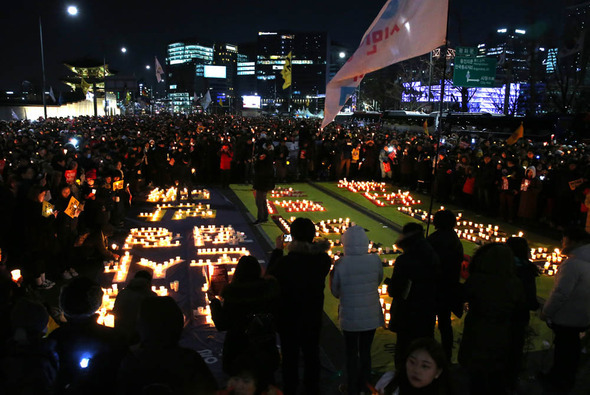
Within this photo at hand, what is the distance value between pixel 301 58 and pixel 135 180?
17400 cm

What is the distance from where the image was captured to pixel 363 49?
760 cm

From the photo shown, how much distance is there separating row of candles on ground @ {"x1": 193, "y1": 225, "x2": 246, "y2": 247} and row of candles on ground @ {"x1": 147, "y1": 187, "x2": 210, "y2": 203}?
12.7 ft

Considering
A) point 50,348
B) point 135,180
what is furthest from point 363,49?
point 135,180

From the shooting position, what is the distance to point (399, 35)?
691cm

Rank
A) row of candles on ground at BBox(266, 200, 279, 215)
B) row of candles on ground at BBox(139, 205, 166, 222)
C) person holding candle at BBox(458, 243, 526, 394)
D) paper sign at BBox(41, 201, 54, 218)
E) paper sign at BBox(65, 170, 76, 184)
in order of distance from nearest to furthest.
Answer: person holding candle at BBox(458, 243, 526, 394) < paper sign at BBox(41, 201, 54, 218) < paper sign at BBox(65, 170, 76, 184) < row of candles on ground at BBox(139, 205, 166, 222) < row of candles on ground at BBox(266, 200, 279, 215)

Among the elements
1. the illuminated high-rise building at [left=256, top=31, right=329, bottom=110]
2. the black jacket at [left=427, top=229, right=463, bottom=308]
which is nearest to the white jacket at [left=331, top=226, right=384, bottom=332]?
the black jacket at [left=427, top=229, right=463, bottom=308]

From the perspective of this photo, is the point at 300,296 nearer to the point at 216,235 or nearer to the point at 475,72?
the point at 216,235

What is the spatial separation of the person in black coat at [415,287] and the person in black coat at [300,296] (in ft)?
2.34

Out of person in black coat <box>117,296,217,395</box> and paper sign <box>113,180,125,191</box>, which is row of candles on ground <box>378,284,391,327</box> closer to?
person in black coat <box>117,296,217,395</box>

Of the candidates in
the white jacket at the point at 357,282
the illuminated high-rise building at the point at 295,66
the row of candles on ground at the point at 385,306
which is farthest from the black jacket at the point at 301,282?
the illuminated high-rise building at the point at 295,66

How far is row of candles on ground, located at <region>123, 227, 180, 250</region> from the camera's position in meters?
10.4

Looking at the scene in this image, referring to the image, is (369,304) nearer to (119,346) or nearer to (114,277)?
(119,346)

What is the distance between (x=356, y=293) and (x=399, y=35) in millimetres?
4027

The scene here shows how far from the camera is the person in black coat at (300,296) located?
4.38 metres
